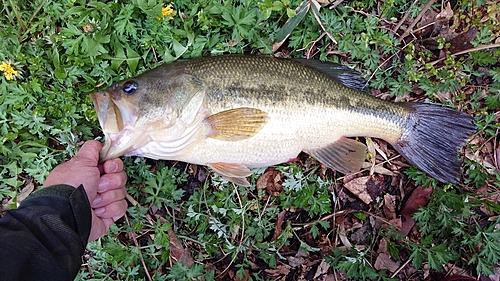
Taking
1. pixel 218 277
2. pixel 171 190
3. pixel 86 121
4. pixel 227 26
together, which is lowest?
pixel 218 277

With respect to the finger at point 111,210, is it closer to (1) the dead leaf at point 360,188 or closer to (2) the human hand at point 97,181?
(2) the human hand at point 97,181

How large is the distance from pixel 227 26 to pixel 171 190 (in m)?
1.62

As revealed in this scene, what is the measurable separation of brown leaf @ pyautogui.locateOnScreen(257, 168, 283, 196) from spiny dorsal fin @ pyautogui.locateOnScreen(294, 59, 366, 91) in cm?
106

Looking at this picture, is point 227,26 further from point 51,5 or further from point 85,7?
point 51,5

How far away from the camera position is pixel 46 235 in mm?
2314

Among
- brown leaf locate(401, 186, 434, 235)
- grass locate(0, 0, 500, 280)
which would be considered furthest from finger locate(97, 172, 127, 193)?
brown leaf locate(401, 186, 434, 235)

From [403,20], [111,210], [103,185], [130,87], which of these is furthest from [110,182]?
[403,20]

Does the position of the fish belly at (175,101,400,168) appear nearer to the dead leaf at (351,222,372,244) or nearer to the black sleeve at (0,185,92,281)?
the black sleeve at (0,185,92,281)

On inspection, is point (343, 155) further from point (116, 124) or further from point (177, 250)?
point (116, 124)

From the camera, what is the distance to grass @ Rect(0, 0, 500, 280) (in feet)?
10.5

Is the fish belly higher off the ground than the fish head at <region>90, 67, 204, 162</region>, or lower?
lower

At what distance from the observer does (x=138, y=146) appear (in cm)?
272

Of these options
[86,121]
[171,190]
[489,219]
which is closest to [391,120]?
[489,219]

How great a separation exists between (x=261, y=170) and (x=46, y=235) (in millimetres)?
1841
